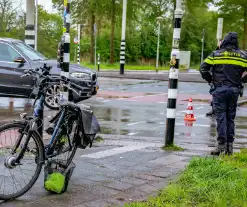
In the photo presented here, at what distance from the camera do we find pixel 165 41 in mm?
58219

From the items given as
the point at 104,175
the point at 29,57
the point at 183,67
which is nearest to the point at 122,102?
the point at 29,57

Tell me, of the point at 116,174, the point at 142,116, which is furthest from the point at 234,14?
the point at 116,174

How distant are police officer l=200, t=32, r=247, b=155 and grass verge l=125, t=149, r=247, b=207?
1.50m

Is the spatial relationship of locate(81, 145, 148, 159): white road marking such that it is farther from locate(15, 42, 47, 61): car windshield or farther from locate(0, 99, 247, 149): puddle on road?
locate(15, 42, 47, 61): car windshield

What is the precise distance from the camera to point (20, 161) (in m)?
4.77

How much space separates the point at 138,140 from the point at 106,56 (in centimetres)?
4877

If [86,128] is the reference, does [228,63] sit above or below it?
above

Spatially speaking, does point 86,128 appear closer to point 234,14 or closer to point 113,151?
point 113,151

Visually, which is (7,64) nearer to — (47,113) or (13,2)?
(47,113)

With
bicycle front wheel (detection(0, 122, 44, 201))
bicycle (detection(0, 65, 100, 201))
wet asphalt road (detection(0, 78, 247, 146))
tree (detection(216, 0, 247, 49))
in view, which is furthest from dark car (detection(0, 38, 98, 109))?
tree (detection(216, 0, 247, 49))

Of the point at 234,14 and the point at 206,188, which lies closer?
the point at 206,188

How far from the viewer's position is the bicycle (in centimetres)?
471

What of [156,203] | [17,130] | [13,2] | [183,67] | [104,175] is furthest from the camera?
[13,2]

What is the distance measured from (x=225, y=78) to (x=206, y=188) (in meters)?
2.77
